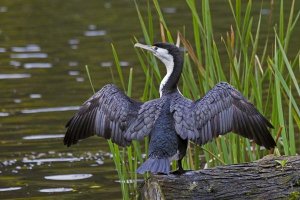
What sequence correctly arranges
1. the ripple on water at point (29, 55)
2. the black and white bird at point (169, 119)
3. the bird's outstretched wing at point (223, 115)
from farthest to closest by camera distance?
the ripple on water at point (29, 55)
the bird's outstretched wing at point (223, 115)
the black and white bird at point (169, 119)

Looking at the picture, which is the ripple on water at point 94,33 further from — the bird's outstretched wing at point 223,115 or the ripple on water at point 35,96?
the bird's outstretched wing at point 223,115

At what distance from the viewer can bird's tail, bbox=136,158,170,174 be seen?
558 cm

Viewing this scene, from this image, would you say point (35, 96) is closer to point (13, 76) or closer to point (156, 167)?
point (13, 76)

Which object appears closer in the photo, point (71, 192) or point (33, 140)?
point (71, 192)

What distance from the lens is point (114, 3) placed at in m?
18.3

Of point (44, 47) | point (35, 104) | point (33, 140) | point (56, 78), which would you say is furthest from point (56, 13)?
point (33, 140)

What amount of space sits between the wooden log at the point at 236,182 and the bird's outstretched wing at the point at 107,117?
2.31 ft

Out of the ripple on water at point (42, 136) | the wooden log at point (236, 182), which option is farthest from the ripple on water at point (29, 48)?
the wooden log at point (236, 182)

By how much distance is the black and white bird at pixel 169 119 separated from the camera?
19.2 feet

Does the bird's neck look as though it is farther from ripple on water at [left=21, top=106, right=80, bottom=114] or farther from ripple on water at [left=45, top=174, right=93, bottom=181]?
ripple on water at [left=21, top=106, right=80, bottom=114]

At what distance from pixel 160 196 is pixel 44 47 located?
32.0 feet

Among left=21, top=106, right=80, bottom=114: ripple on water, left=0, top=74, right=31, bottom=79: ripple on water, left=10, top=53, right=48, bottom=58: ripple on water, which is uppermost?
left=10, top=53, right=48, bottom=58: ripple on water

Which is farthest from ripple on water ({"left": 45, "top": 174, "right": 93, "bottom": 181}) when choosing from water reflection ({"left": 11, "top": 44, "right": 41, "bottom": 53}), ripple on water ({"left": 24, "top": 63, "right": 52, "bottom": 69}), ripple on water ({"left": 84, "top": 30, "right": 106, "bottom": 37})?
ripple on water ({"left": 84, "top": 30, "right": 106, "bottom": 37})

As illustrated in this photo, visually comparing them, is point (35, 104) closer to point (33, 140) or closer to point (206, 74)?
point (33, 140)
